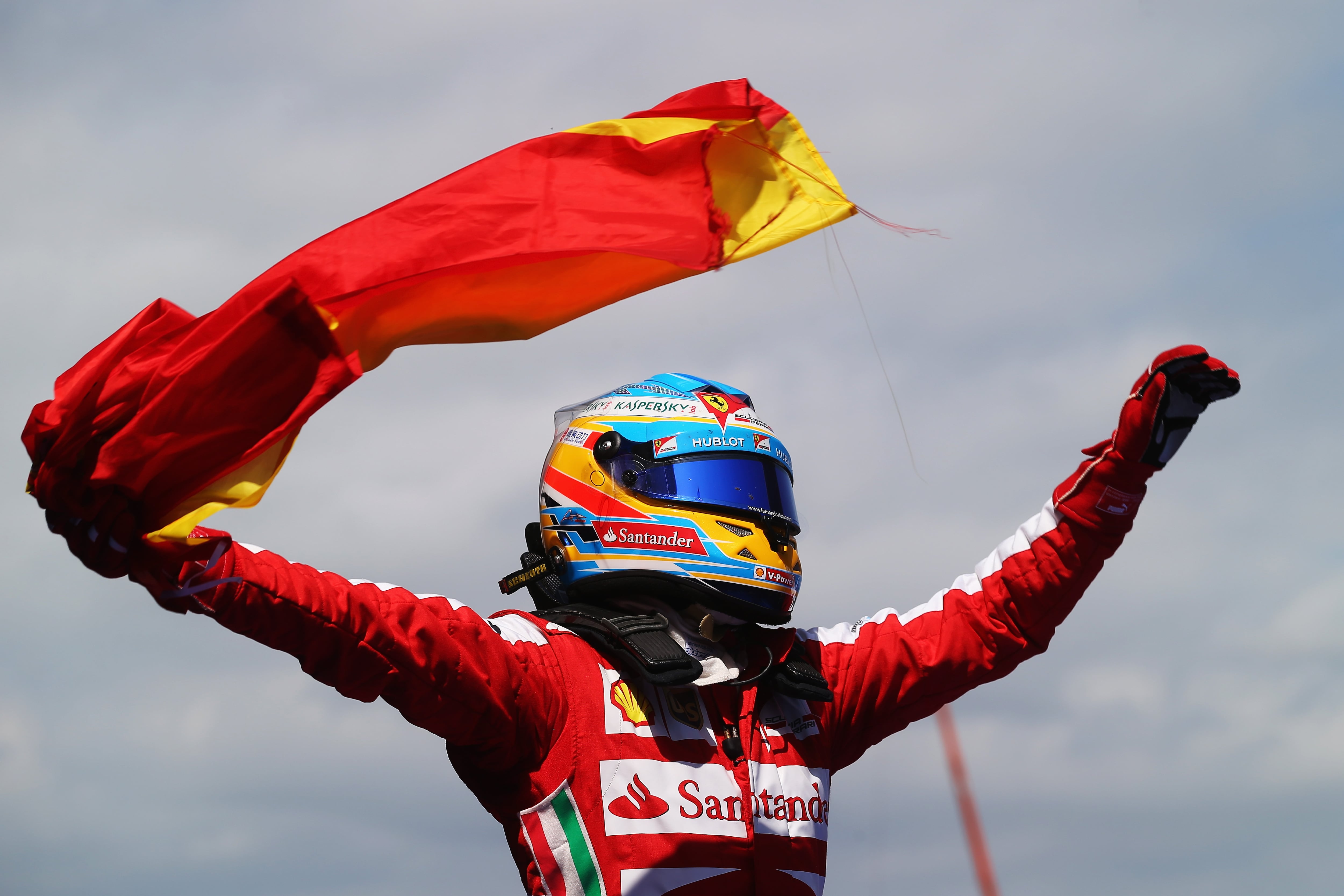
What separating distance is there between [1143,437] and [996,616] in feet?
4.03

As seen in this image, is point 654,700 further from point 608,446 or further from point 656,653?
point 608,446

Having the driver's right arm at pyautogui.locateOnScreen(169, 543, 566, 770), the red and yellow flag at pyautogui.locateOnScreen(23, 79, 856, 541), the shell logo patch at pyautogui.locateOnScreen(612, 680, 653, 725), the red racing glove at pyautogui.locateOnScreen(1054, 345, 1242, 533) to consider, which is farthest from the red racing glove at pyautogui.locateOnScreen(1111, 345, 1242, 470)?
the driver's right arm at pyautogui.locateOnScreen(169, 543, 566, 770)

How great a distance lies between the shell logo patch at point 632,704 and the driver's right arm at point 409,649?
0.86 ft

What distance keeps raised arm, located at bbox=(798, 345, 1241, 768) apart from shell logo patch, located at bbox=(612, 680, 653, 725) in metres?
1.10

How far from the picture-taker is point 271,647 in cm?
543

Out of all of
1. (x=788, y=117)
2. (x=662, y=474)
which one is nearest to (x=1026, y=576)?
(x=662, y=474)

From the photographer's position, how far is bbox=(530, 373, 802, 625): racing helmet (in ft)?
22.9

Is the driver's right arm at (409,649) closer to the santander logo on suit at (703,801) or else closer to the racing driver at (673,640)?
the racing driver at (673,640)

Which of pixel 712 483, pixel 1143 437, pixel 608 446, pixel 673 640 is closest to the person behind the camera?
pixel 673 640

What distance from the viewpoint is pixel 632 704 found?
6.52 m

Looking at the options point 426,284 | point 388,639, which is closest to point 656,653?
point 388,639

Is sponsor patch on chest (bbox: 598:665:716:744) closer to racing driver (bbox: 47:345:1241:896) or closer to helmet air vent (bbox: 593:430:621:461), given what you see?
racing driver (bbox: 47:345:1241:896)

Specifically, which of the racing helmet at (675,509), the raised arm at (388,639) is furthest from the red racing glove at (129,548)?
the racing helmet at (675,509)

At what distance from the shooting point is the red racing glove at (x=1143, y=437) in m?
6.70
